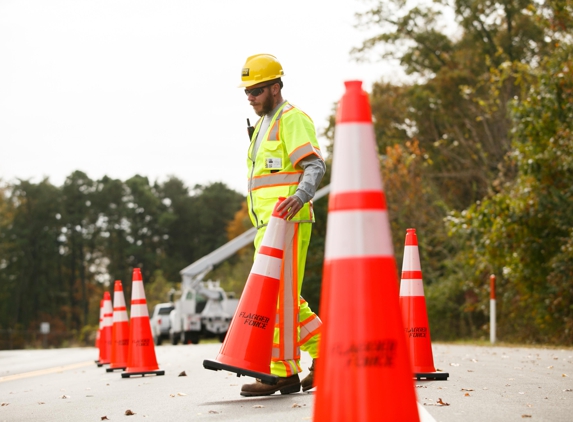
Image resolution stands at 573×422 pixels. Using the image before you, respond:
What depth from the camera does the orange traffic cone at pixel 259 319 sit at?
6.20 m

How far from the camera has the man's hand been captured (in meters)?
6.41

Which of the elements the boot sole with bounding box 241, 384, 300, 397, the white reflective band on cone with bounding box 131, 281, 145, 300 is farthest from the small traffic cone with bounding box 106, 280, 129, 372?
the boot sole with bounding box 241, 384, 300, 397

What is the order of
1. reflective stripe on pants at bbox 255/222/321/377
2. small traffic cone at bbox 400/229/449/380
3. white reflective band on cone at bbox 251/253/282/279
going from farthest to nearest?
small traffic cone at bbox 400/229/449/380
reflective stripe on pants at bbox 255/222/321/377
white reflective band on cone at bbox 251/253/282/279

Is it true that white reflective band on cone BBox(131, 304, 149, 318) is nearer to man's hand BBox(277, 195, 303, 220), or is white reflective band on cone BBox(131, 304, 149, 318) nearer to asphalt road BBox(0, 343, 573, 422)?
asphalt road BBox(0, 343, 573, 422)

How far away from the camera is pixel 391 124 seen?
123 feet

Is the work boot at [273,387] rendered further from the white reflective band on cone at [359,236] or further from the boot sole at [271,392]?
the white reflective band on cone at [359,236]

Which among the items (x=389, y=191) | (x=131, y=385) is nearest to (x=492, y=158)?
(x=389, y=191)

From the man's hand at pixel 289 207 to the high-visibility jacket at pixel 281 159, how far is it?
0.19 metres

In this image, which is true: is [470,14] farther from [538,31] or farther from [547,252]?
[547,252]

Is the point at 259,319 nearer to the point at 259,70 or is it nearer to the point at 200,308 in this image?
the point at 259,70

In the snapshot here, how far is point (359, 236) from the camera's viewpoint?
4.00 m

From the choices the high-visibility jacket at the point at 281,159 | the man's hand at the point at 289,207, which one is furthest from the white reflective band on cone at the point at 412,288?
the man's hand at the point at 289,207

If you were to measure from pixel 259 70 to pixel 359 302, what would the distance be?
330 cm

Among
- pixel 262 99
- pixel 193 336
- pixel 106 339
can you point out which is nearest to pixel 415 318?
pixel 262 99
